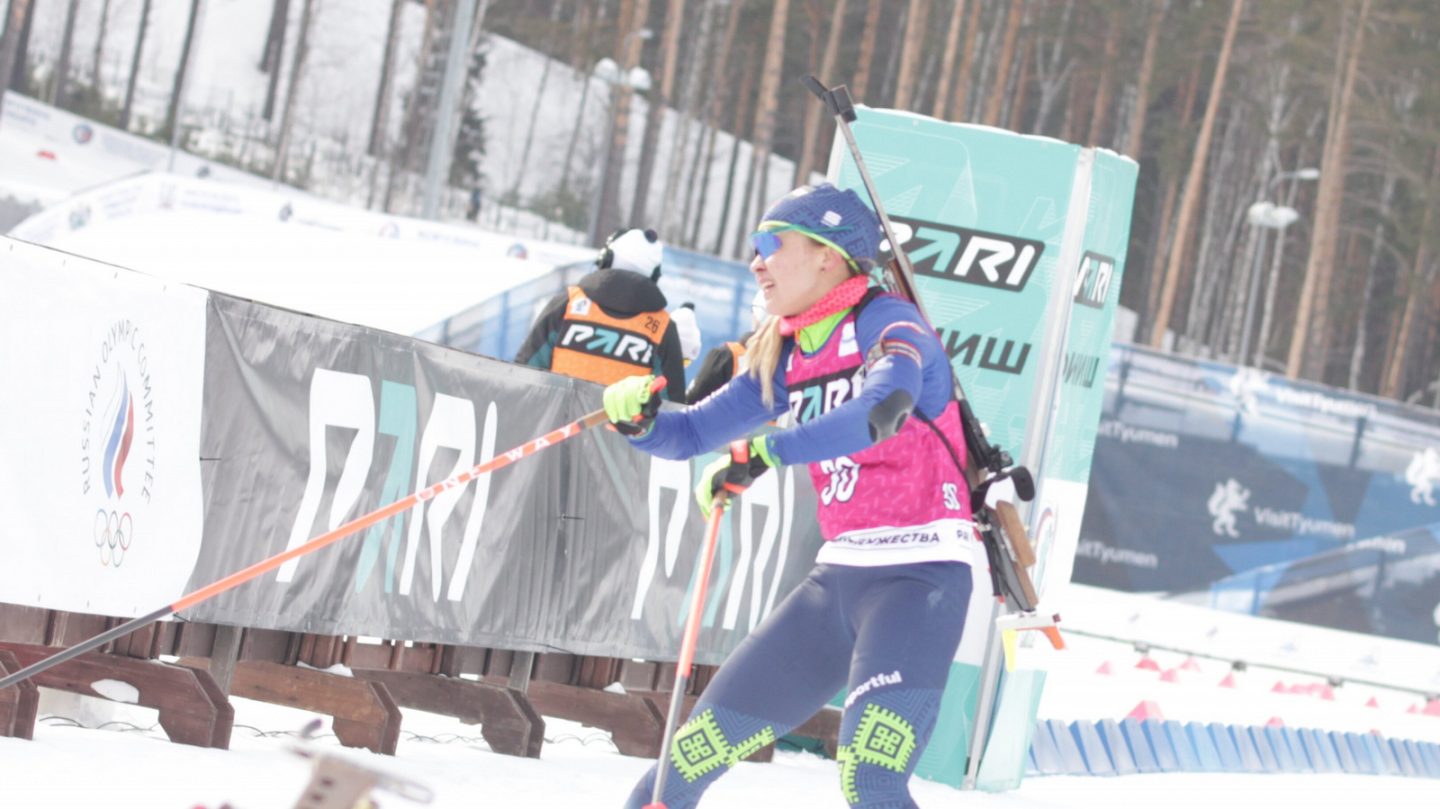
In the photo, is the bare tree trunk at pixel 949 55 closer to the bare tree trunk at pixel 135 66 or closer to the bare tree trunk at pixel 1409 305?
the bare tree trunk at pixel 1409 305

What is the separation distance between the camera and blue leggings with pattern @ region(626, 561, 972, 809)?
14.1 ft

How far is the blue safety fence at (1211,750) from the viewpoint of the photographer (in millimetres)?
10039

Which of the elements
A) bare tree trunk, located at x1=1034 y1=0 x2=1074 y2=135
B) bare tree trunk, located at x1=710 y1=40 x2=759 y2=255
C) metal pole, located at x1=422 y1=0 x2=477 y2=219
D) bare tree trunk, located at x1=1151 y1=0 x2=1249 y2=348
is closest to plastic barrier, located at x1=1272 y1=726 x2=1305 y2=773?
metal pole, located at x1=422 y1=0 x2=477 y2=219

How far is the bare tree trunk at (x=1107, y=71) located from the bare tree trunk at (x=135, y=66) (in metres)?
26.2

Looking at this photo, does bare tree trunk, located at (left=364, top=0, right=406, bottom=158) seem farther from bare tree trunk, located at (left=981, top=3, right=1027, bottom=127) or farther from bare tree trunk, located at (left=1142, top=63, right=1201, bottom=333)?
bare tree trunk, located at (left=1142, top=63, right=1201, bottom=333)

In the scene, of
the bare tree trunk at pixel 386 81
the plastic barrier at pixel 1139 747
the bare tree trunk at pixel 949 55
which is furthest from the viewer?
the bare tree trunk at pixel 386 81

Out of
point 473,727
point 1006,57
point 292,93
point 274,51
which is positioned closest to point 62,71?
point 292,93

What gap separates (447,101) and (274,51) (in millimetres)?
37747

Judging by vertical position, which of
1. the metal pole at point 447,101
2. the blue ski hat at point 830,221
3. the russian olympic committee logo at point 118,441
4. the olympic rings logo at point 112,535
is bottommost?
the olympic rings logo at point 112,535

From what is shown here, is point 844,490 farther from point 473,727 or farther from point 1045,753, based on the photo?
point 1045,753

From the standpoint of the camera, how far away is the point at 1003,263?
8625 millimetres

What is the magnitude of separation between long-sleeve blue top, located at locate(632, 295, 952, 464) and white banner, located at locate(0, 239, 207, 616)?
1.50 metres

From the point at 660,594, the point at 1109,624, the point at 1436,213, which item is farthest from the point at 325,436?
the point at 1436,213

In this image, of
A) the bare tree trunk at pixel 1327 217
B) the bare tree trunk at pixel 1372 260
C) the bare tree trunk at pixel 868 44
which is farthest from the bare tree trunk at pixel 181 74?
the bare tree trunk at pixel 1372 260
